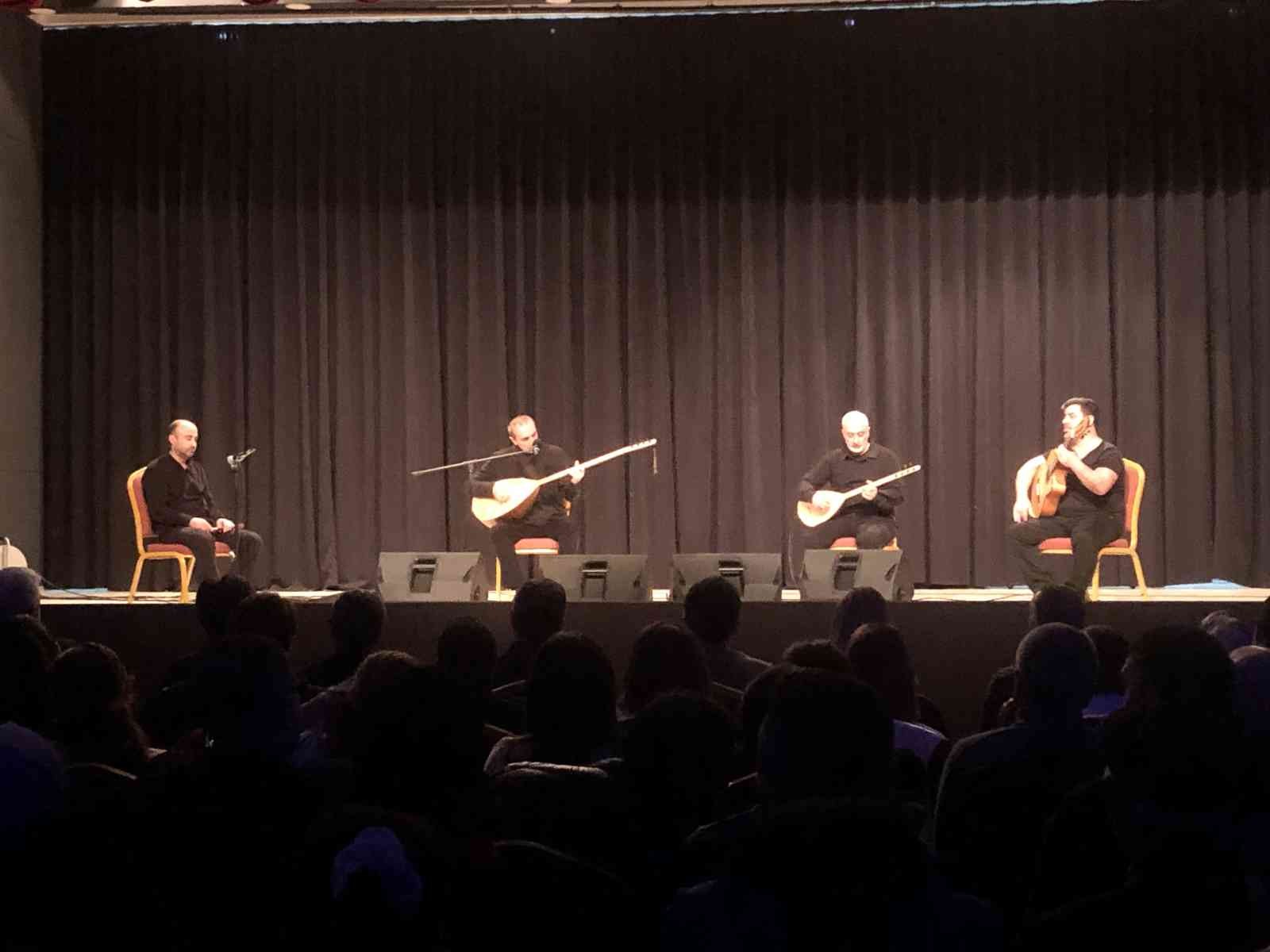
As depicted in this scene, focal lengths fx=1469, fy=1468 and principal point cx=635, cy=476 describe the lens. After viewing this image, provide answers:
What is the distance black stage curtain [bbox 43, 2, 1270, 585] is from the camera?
32.6ft

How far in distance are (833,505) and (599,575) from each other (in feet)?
6.18

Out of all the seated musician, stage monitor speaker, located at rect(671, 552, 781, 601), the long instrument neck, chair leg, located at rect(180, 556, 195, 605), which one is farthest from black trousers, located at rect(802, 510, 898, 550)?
chair leg, located at rect(180, 556, 195, 605)

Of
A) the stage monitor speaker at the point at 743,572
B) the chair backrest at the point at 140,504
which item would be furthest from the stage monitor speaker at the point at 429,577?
the chair backrest at the point at 140,504

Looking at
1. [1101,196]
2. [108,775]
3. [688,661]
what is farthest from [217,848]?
[1101,196]

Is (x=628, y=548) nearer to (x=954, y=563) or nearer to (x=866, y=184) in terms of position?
(x=954, y=563)

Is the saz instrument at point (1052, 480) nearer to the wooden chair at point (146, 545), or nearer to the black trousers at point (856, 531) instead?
the black trousers at point (856, 531)

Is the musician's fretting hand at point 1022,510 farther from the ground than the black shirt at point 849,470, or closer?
closer

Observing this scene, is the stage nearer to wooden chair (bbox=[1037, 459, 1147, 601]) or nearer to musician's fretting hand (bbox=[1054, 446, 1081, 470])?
wooden chair (bbox=[1037, 459, 1147, 601])

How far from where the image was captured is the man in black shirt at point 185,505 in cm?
862

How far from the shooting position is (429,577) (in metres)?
8.05

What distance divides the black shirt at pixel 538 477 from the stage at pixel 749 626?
2358 mm

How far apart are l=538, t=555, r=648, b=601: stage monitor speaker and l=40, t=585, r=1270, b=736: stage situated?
78cm

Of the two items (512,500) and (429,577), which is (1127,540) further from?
(429,577)

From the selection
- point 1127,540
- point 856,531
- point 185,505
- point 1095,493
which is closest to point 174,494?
point 185,505
